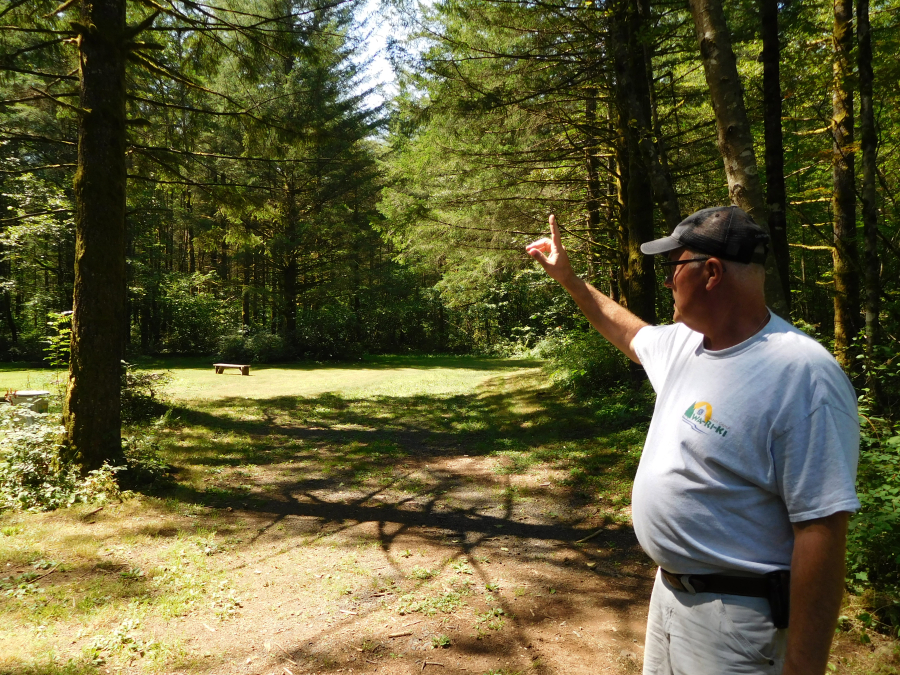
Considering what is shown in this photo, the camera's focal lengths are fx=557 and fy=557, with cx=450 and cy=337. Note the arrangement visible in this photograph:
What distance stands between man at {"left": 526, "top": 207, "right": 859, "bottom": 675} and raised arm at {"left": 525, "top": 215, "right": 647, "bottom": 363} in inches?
20.8

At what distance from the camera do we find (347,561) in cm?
505

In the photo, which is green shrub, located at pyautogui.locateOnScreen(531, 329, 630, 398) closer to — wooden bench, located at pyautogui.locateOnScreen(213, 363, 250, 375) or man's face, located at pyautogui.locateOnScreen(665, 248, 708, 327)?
man's face, located at pyautogui.locateOnScreen(665, 248, 708, 327)

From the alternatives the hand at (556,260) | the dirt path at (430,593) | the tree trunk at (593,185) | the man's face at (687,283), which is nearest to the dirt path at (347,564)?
the dirt path at (430,593)

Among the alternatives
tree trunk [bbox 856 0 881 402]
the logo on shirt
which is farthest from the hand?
tree trunk [bbox 856 0 881 402]

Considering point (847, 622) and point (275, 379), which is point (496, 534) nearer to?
point (847, 622)

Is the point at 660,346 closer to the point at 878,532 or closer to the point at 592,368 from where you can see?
the point at 878,532

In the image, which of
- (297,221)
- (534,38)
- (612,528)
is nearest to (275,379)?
(297,221)

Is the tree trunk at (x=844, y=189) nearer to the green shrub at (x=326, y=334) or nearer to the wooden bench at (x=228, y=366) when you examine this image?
the wooden bench at (x=228, y=366)

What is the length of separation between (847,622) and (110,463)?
24.1 ft

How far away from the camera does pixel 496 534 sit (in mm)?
5645

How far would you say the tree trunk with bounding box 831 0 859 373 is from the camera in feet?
20.9

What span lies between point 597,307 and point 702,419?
38.0 inches

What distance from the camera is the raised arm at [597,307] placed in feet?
7.88

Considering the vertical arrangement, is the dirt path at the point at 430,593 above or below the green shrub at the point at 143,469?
below
